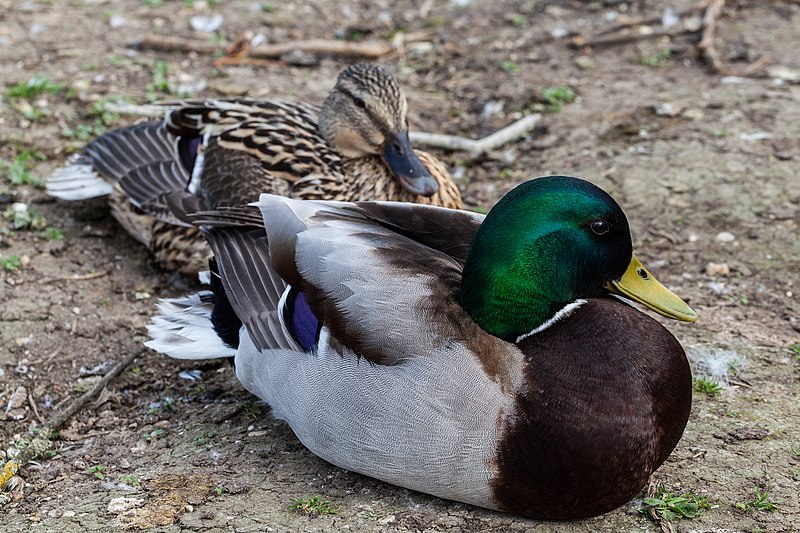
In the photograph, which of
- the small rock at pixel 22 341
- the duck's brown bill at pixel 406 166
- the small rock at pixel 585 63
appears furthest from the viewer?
the small rock at pixel 585 63

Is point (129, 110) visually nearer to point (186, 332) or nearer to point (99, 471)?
point (186, 332)

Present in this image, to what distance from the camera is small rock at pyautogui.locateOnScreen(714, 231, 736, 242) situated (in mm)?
5051

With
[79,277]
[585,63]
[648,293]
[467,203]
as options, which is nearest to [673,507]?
[648,293]

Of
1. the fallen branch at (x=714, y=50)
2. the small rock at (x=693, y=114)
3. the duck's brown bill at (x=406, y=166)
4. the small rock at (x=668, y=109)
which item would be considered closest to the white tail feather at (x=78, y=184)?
the duck's brown bill at (x=406, y=166)

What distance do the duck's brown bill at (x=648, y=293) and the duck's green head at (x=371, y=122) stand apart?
1.68 meters

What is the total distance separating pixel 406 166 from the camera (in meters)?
4.84

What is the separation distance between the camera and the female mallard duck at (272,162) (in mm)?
4848

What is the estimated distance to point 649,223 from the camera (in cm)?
525

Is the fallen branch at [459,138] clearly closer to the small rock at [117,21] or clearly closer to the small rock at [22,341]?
the small rock at [117,21]

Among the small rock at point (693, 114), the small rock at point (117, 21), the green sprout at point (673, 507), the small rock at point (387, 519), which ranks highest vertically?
the small rock at point (117, 21)

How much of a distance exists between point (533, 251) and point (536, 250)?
0.01m

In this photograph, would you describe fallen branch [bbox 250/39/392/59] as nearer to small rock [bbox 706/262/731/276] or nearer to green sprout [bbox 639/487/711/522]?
small rock [bbox 706/262/731/276]


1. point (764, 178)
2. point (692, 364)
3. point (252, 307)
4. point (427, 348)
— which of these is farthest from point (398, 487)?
point (764, 178)

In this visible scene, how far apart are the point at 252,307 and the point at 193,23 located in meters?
4.40
